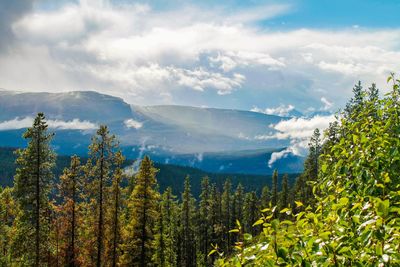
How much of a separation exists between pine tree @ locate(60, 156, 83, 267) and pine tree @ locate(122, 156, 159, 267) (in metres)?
5.52

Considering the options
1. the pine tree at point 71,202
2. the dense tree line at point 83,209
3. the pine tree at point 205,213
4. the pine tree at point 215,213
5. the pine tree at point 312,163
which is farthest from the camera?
the pine tree at point 205,213

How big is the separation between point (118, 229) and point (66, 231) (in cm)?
580

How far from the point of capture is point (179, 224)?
99.6 meters

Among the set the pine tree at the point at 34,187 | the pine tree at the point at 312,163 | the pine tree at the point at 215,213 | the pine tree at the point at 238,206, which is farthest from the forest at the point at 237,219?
the pine tree at the point at 238,206

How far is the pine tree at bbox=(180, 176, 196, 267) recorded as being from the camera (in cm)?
8900

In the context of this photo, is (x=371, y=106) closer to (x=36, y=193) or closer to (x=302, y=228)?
(x=302, y=228)

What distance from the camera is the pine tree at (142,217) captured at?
143ft

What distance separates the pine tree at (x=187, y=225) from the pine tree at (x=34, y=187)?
50.2 metres

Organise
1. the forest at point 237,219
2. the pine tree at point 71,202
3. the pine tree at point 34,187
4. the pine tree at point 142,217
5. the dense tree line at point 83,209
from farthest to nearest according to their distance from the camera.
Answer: the pine tree at point 142,217 < the pine tree at point 71,202 < the dense tree line at point 83,209 < the pine tree at point 34,187 < the forest at point 237,219

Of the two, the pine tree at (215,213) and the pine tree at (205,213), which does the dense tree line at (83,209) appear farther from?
the pine tree at (205,213)

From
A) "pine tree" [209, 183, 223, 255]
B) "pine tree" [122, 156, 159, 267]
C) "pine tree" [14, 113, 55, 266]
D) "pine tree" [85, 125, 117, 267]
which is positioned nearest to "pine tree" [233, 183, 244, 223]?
"pine tree" [209, 183, 223, 255]

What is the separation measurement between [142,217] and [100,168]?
7.08m

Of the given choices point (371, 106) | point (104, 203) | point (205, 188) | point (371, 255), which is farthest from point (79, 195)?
point (205, 188)

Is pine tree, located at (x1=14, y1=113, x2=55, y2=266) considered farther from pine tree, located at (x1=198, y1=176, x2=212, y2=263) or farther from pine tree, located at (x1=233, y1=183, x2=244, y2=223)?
pine tree, located at (x1=233, y1=183, x2=244, y2=223)
